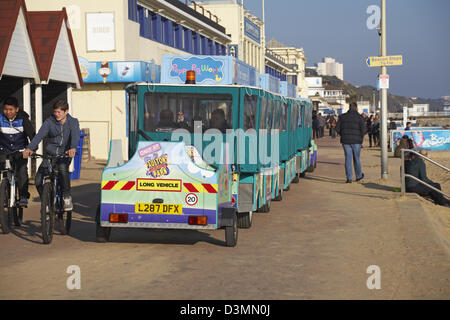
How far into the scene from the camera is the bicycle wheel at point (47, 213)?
941 cm

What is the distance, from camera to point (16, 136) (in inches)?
419

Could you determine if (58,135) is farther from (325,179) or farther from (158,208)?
(325,179)

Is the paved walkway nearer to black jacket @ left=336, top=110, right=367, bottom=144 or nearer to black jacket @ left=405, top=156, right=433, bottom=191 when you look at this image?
black jacket @ left=405, top=156, right=433, bottom=191

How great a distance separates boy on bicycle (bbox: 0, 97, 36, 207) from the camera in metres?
10.6

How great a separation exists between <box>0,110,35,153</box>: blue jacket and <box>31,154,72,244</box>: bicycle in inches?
29.1

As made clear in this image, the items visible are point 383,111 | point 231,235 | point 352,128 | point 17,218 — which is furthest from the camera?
point 383,111

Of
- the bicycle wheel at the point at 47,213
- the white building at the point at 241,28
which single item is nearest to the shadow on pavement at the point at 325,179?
the bicycle wheel at the point at 47,213

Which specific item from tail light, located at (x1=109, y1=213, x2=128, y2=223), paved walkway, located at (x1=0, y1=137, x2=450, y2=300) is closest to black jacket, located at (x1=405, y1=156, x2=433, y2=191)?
paved walkway, located at (x1=0, y1=137, x2=450, y2=300)

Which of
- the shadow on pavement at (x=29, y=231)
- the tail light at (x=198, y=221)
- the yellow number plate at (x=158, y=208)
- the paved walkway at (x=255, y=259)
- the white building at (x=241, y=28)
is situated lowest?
the paved walkway at (x=255, y=259)

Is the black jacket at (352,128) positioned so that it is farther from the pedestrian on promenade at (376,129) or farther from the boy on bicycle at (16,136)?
the pedestrian on promenade at (376,129)

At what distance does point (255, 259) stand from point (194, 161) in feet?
5.67

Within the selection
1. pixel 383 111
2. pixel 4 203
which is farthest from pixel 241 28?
pixel 4 203
